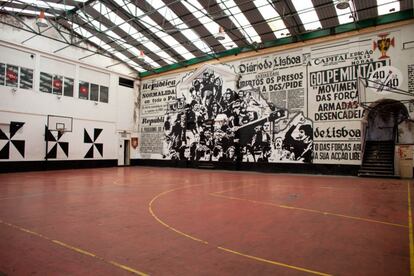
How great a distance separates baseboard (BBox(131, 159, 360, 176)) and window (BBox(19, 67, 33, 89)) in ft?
34.6

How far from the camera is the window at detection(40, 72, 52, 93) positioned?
1891cm

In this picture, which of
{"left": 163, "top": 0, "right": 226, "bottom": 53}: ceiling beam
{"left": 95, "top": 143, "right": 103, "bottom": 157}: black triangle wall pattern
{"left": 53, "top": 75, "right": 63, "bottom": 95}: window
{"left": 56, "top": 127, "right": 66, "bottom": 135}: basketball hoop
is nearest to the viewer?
{"left": 163, "top": 0, "right": 226, "bottom": 53}: ceiling beam

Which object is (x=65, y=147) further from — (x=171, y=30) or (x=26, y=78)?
(x=171, y=30)

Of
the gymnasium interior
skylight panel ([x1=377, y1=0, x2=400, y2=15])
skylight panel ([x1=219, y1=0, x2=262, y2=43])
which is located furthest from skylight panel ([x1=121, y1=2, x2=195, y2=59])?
skylight panel ([x1=377, y1=0, x2=400, y2=15])

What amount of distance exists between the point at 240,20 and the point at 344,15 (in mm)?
5356

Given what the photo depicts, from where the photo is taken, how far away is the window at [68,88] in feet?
66.4

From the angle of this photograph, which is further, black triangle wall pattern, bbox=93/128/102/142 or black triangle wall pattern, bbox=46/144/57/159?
black triangle wall pattern, bbox=93/128/102/142

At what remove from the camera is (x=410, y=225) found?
571cm

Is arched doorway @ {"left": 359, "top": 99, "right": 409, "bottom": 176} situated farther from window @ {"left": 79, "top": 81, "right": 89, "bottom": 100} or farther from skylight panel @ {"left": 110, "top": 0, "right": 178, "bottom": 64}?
window @ {"left": 79, "top": 81, "right": 89, "bottom": 100}

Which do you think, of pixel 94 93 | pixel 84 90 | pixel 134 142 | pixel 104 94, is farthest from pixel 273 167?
pixel 84 90

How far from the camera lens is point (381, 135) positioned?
56.0 feet

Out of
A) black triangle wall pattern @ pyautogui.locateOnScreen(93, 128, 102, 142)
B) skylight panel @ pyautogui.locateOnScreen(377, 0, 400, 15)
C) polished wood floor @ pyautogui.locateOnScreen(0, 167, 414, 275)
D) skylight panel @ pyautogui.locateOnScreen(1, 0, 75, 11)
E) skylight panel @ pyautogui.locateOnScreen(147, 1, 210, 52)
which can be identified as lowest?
polished wood floor @ pyautogui.locateOnScreen(0, 167, 414, 275)

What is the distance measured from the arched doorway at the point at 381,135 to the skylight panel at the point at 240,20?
776 cm

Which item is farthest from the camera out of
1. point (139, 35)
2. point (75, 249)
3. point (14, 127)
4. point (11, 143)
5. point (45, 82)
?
point (139, 35)
